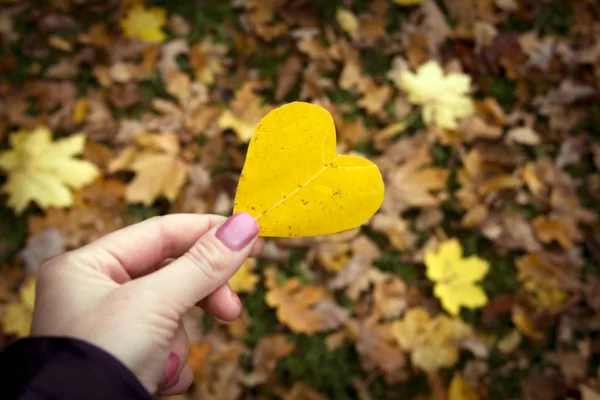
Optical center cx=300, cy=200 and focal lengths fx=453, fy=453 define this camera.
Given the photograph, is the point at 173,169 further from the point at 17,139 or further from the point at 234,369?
the point at 234,369

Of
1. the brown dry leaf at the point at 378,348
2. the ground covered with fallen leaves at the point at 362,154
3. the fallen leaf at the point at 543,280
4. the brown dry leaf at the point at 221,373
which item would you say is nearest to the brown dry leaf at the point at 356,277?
the ground covered with fallen leaves at the point at 362,154

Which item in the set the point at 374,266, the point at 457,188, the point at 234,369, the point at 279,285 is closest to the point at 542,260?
the point at 457,188

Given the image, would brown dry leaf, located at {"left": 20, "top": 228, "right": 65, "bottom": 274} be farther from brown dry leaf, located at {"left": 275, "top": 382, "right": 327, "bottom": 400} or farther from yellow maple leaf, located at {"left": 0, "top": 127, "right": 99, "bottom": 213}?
brown dry leaf, located at {"left": 275, "top": 382, "right": 327, "bottom": 400}

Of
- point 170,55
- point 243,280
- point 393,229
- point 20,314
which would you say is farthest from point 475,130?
point 20,314

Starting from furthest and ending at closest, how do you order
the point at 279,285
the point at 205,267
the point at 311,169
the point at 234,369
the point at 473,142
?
1. the point at 473,142
2. the point at 279,285
3. the point at 234,369
4. the point at 311,169
5. the point at 205,267

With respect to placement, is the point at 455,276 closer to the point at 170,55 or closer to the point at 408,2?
the point at 408,2

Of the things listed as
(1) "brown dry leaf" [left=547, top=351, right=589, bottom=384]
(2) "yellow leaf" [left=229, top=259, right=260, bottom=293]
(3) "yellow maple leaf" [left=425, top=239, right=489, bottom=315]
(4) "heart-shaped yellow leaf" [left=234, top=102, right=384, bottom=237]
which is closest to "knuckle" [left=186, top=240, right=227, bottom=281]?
(4) "heart-shaped yellow leaf" [left=234, top=102, right=384, bottom=237]

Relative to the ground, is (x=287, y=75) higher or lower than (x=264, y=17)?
lower
